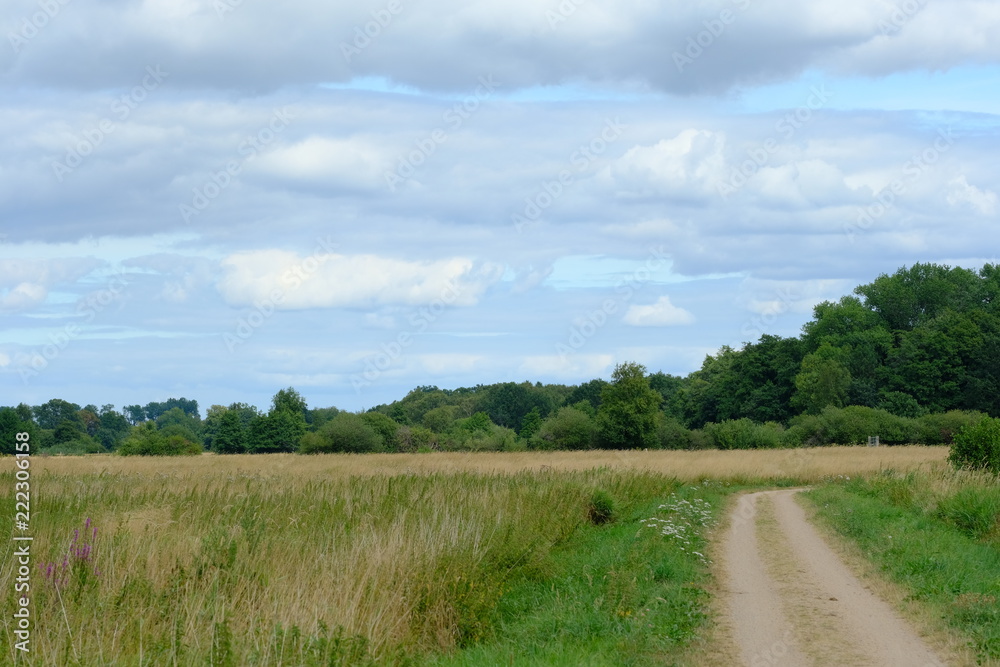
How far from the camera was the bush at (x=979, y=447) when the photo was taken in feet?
78.7

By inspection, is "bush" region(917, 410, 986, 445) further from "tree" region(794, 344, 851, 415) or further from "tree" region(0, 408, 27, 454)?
"tree" region(0, 408, 27, 454)

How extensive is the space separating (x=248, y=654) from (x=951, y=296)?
109m

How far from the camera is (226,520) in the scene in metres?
10.9

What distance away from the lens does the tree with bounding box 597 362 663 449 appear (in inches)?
2763

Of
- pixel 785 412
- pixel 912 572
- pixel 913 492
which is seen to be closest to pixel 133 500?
pixel 912 572

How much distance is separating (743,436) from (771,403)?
1121 inches

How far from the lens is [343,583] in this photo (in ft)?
27.3

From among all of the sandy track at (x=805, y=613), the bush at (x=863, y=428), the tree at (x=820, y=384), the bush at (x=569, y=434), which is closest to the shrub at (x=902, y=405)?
the tree at (x=820, y=384)

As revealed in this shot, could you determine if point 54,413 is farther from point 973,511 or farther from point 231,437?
point 973,511

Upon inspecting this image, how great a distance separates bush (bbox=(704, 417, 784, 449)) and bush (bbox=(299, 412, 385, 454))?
25.8 meters

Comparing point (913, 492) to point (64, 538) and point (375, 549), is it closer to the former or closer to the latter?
point (375, 549)

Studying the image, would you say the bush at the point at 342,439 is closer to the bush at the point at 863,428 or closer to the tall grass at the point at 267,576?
the bush at the point at 863,428

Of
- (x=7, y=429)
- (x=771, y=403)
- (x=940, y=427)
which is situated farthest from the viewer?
(x=771, y=403)

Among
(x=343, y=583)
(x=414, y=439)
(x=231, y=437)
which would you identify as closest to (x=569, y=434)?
(x=414, y=439)
